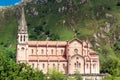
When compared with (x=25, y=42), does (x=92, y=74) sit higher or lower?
lower

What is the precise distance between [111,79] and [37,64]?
5743cm

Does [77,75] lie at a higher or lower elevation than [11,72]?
higher

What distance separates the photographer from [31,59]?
656 ft

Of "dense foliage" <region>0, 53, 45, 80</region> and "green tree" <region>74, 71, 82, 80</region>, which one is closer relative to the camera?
"dense foliage" <region>0, 53, 45, 80</region>

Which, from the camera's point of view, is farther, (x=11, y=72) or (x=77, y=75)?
(x=77, y=75)

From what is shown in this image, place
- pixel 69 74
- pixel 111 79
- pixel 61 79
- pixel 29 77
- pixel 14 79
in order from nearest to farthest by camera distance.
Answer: pixel 14 79
pixel 29 77
pixel 111 79
pixel 61 79
pixel 69 74

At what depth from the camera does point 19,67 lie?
117m

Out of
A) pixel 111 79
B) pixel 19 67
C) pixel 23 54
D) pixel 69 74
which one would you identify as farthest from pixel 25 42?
pixel 19 67

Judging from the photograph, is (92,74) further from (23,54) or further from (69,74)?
(23,54)

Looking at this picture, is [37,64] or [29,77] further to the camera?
[37,64]

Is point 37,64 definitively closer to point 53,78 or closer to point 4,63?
point 53,78

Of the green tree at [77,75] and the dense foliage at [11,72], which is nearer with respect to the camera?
the dense foliage at [11,72]

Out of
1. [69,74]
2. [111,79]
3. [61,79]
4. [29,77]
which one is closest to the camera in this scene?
[29,77]

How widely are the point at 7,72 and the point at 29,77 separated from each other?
1044cm
